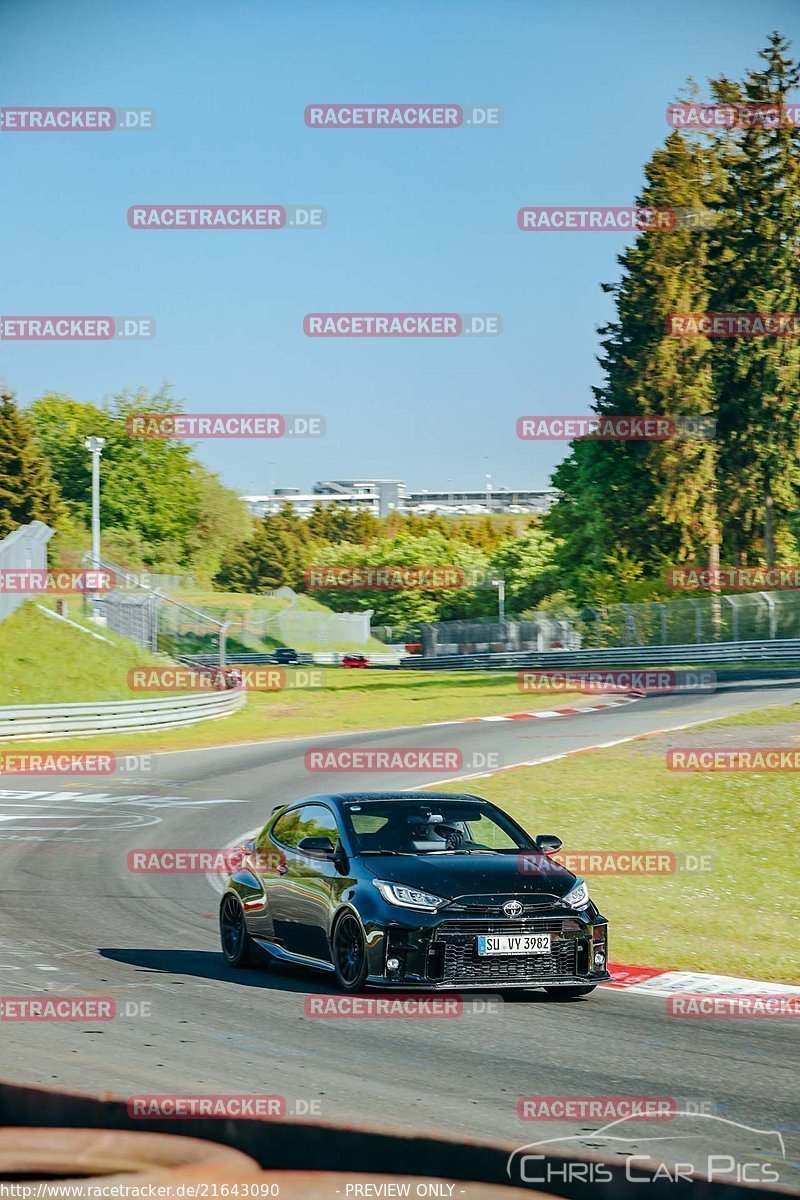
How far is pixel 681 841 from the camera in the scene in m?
21.2

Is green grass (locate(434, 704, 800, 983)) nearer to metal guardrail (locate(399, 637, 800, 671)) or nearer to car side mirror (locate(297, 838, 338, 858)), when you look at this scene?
car side mirror (locate(297, 838, 338, 858))

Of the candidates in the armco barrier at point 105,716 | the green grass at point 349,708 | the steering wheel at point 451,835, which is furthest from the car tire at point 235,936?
the armco barrier at point 105,716

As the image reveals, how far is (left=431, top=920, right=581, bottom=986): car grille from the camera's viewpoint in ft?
33.3

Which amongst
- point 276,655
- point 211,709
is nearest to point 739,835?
point 211,709

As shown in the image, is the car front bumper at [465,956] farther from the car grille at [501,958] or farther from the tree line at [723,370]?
the tree line at [723,370]

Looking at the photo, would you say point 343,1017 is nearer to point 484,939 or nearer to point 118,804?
point 484,939

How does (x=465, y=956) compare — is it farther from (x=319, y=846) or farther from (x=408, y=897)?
(x=319, y=846)

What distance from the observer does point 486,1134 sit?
655 centimetres

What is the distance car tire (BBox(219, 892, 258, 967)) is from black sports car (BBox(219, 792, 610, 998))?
0.5 inches

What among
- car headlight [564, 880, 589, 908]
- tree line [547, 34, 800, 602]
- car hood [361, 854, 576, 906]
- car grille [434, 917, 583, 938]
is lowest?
car grille [434, 917, 583, 938]

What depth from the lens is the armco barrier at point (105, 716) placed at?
37781 mm

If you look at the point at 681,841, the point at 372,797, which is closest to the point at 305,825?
the point at 372,797

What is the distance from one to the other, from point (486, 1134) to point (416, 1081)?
1.35m

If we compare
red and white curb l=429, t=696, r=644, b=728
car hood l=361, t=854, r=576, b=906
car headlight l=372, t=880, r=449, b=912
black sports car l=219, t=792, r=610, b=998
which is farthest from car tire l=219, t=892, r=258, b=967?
red and white curb l=429, t=696, r=644, b=728
